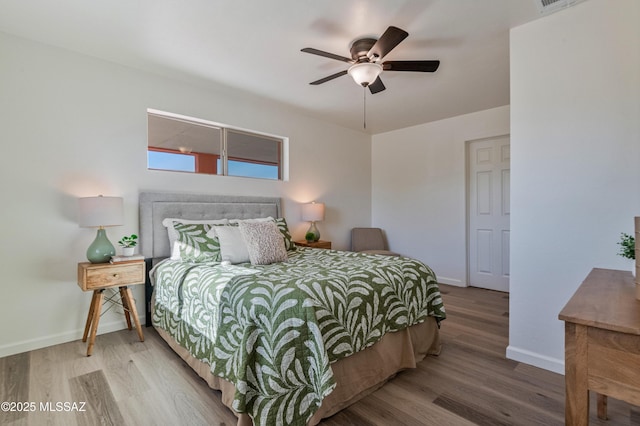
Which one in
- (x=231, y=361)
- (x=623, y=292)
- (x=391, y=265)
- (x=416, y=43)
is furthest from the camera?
(x=416, y=43)

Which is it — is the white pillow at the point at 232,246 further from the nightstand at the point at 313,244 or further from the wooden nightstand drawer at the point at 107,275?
the nightstand at the point at 313,244

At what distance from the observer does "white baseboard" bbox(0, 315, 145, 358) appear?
228 cm

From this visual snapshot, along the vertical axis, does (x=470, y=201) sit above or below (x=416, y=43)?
below

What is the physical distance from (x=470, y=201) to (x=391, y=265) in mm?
2801

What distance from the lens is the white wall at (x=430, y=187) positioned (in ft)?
14.1

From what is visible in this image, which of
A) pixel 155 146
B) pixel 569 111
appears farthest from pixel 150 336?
pixel 569 111

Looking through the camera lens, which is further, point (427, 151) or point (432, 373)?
point (427, 151)

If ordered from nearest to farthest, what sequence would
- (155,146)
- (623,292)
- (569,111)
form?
1. (623,292)
2. (569,111)
3. (155,146)

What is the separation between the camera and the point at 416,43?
238 cm

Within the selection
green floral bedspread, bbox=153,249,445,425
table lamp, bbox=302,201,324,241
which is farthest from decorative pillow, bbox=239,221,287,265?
table lamp, bbox=302,201,324,241

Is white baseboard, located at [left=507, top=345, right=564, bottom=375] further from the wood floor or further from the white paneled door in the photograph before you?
the white paneled door

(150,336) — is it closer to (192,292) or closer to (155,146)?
(192,292)

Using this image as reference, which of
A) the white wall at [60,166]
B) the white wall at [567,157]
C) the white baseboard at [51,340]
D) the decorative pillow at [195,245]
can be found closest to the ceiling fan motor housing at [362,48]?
the white wall at [567,157]

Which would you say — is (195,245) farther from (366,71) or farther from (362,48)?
(362,48)
